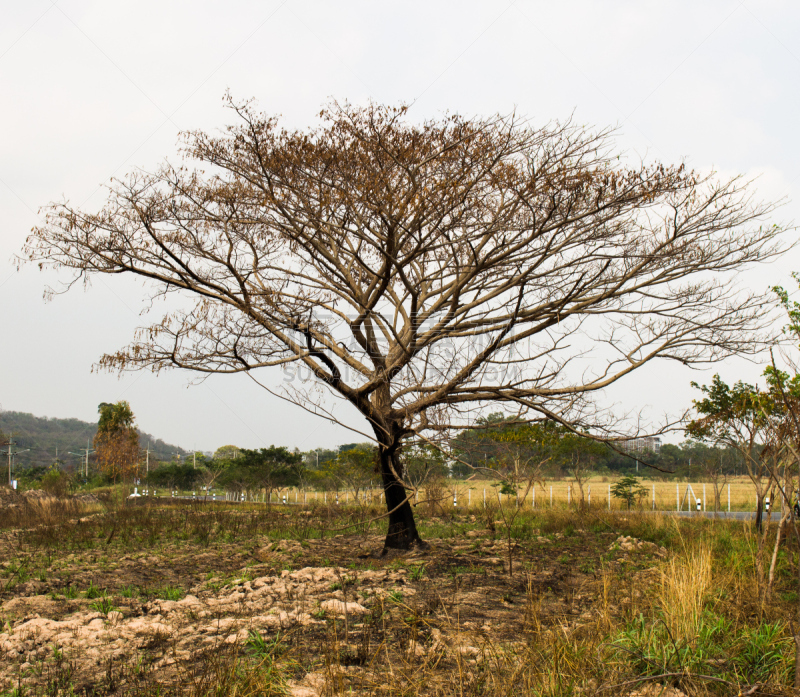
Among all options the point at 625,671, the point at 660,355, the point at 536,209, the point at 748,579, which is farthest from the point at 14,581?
the point at 660,355

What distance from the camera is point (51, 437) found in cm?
9269

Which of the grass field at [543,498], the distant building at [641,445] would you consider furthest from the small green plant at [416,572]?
the distant building at [641,445]

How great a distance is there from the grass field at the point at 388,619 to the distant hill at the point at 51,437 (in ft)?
227

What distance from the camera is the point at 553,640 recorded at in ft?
12.6

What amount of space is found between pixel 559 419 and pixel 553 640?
3.93 metres

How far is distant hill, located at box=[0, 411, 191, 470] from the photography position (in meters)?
74.0

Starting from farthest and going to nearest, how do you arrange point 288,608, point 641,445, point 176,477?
1. point 176,477
2. point 641,445
3. point 288,608

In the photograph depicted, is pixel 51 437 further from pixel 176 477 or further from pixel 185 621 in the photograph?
pixel 185 621

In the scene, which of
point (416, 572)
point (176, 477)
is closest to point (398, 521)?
point (416, 572)

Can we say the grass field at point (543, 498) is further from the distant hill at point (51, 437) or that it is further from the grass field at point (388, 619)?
the distant hill at point (51, 437)

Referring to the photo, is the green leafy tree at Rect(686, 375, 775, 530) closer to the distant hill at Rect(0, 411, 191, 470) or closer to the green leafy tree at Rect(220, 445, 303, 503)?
the green leafy tree at Rect(220, 445, 303, 503)

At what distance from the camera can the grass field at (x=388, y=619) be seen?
3354 mm

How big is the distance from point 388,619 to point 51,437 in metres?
104

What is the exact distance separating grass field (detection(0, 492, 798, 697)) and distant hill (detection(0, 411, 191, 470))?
69.2 m
